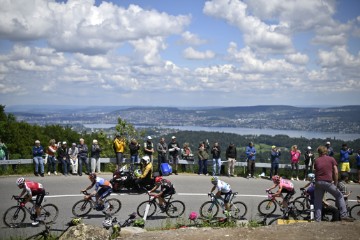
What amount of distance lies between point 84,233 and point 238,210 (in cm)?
542

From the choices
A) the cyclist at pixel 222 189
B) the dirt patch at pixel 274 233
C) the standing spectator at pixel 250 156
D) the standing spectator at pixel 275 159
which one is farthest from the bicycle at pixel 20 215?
the standing spectator at pixel 275 159

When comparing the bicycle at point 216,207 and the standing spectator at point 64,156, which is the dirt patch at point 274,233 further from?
the standing spectator at point 64,156

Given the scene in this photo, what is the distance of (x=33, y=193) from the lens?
11.1 metres

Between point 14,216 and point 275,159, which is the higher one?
point 275,159

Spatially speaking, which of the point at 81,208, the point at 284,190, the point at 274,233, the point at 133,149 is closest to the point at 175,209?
the point at 81,208

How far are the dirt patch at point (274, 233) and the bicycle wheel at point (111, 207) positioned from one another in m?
3.57

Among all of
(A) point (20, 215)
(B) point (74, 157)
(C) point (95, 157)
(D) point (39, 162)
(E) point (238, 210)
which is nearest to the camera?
(A) point (20, 215)

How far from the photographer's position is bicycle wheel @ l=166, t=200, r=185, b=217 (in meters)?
12.1

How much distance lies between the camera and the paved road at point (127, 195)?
447 inches

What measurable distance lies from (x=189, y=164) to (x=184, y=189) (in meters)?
5.18

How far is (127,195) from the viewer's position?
14.7 metres

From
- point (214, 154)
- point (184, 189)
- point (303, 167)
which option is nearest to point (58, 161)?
point (184, 189)

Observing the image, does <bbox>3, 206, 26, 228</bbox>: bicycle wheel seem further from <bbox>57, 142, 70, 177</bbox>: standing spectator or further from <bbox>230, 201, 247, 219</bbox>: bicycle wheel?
<bbox>57, 142, 70, 177</bbox>: standing spectator

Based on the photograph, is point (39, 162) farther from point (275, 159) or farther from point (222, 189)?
point (275, 159)
